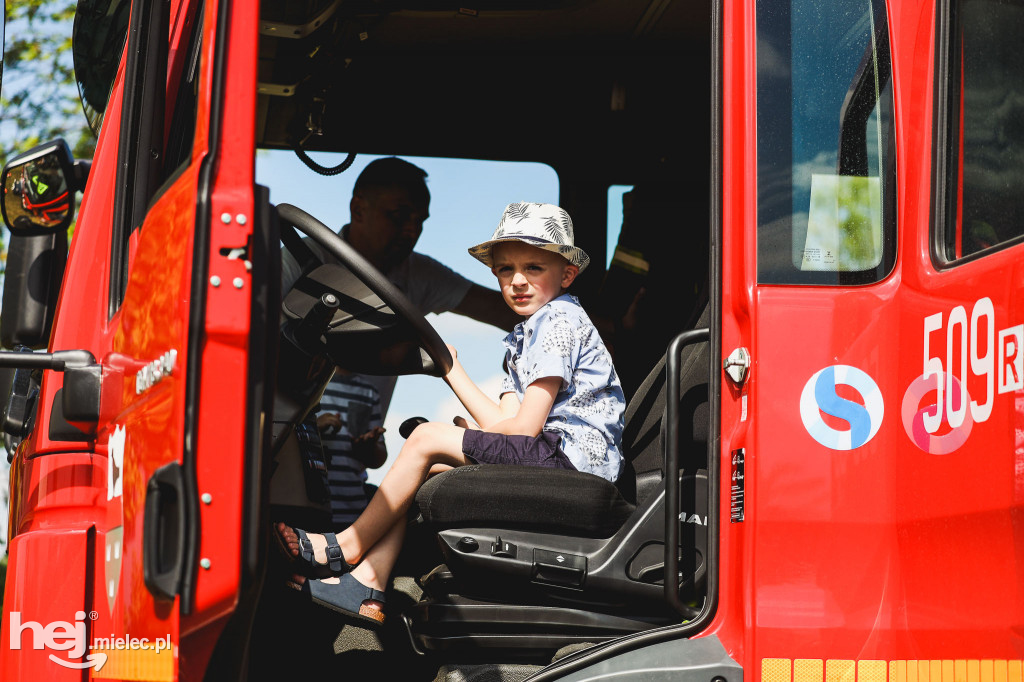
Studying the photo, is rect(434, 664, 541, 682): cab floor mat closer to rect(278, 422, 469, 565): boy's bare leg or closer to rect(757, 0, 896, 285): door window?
rect(278, 422, 469, 565): boy's bare leg

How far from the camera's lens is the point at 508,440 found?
2.28m

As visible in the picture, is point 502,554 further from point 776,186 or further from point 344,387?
point 344,387

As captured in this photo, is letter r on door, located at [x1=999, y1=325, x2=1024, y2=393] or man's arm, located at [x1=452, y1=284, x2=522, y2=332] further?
man's arm, located at [x1=452, y1=284, x2=522, y2=332]

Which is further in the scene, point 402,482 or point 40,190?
point 402,482

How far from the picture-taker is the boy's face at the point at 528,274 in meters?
2.57

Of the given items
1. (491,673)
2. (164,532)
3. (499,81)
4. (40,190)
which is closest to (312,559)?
(491,673)

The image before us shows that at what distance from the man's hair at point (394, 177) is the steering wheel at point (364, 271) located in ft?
3.23

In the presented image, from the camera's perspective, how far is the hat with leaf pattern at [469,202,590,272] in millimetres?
2535

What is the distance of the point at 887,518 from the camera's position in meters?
1.70

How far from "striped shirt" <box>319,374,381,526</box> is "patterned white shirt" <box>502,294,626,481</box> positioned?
0.86 m

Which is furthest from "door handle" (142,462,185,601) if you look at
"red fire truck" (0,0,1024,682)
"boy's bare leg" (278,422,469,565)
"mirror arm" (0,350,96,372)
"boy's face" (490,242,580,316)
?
"boy's face" (490,242,580,316)

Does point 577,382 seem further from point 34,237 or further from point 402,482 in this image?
point 34,237

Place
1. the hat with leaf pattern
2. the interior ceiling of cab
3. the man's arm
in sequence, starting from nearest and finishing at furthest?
the hat with leaf pattern → the interior ceiling of cab → the man's arm

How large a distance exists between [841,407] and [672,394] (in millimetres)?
317
